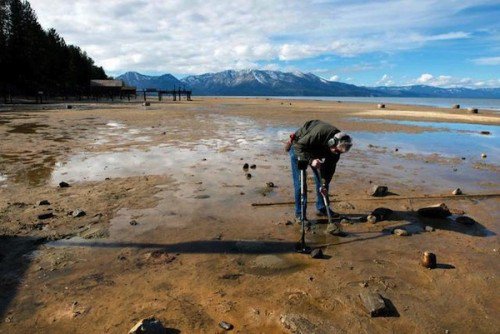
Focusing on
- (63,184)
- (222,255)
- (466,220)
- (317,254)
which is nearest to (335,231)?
(317,254)

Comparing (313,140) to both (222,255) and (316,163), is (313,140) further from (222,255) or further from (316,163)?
(222,255)

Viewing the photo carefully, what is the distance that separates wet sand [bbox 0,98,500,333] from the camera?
423cm

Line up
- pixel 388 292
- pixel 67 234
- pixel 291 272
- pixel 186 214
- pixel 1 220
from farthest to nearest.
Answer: pixel 186 214
pixel 1 220
pixel 67 234
pixel 291 272
pixel 388 292

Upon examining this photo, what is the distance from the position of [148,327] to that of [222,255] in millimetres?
2176

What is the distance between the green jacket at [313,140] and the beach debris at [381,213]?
1.82m

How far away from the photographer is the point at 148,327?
3.74m

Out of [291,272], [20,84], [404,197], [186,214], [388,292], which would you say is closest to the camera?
[388,292]

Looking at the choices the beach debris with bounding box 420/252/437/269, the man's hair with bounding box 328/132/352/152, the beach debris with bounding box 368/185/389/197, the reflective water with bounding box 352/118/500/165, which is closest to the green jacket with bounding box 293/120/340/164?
the man's hair with bounding box 328/132/352/152

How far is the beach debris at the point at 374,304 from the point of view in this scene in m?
4.28

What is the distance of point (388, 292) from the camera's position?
189 inches

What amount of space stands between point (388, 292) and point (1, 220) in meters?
6.96

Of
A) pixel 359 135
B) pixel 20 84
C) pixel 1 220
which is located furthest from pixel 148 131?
pixel 20 84

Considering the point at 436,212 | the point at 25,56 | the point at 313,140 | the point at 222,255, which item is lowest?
the point at 222,255

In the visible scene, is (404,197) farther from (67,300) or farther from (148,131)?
(148,131)
